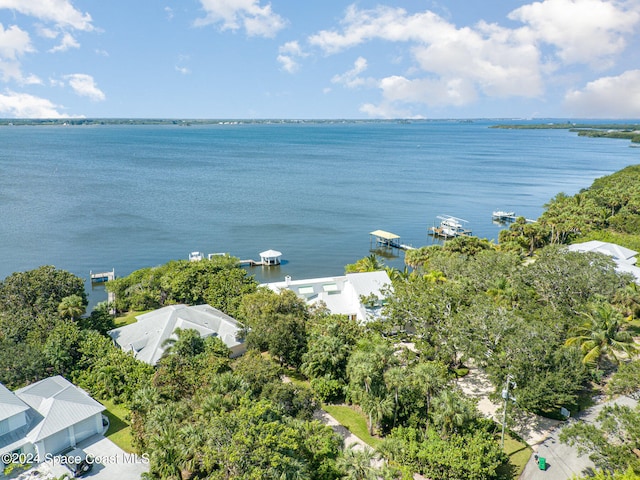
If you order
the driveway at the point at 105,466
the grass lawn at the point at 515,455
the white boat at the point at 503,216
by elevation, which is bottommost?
the driveway at the point at 105,466

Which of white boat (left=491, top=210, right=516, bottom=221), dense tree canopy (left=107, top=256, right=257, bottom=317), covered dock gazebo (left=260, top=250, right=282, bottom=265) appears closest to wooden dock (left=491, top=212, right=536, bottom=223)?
white boat (left=491, top=210, right=516, bottom=221)

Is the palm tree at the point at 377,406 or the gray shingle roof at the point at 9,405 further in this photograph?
the palm tree at the point at 377,406

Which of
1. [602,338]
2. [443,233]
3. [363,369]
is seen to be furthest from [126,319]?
[443,233]

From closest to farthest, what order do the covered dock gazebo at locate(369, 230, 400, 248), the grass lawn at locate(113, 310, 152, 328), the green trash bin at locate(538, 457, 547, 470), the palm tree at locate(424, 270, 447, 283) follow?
the green trash bin at locate(538, 457, 547, 470)
the palm tree at locate(424, 270, 447, 283)
the grass lawn at locate(113, 310, 152, 328)
the covered dock gazebo at locate(369, 230, 400, 248)

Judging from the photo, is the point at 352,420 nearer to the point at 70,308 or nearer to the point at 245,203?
the point at 70,308

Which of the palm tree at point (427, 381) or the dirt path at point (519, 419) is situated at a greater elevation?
the palm tree at point (427, 381)

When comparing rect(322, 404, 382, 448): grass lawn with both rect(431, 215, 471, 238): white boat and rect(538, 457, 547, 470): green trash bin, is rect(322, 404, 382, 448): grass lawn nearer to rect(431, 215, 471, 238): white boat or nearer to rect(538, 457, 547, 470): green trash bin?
rect(538, 457, 547, 470): green trash bin

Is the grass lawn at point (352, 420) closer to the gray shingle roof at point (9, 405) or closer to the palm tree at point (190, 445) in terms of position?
the palm tree at point (190, 445)

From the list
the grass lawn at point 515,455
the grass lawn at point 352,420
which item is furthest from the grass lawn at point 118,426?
the grass lawn at point 515,455
